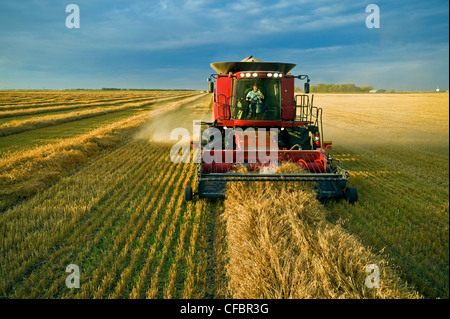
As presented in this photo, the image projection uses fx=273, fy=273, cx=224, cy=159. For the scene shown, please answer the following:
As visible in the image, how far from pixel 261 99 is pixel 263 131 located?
757mm

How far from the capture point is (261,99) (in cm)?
638

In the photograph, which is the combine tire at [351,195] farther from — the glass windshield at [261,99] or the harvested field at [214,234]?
the glass windshield at [261,99]

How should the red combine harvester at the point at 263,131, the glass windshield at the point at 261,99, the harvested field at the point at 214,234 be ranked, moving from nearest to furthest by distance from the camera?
the harvested field at the point at 214,234
the red combine harvester at the point at 263,131
the glass windshield at the point at 261,99

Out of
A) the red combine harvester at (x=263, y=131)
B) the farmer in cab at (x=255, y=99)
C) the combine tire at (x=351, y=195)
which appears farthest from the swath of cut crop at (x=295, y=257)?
the farmer in cab at (x=255, y=99)

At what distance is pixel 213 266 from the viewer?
3219 mm

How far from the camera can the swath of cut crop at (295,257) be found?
2.32 meters

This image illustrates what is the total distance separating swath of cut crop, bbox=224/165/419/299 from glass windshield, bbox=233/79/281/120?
2.85 m

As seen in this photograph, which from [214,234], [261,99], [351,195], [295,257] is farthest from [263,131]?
[295,257]

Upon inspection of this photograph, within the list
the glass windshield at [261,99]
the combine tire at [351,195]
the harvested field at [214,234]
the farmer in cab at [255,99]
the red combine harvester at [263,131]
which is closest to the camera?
the harvested field at [214,234]

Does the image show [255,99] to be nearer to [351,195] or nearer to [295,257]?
[351,195]

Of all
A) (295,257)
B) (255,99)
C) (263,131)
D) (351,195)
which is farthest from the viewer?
(263,131)

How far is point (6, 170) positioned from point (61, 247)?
4.27m

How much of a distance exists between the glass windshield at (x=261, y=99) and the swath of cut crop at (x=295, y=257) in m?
2.85

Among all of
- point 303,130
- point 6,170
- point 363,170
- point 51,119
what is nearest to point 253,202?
point 303,130
